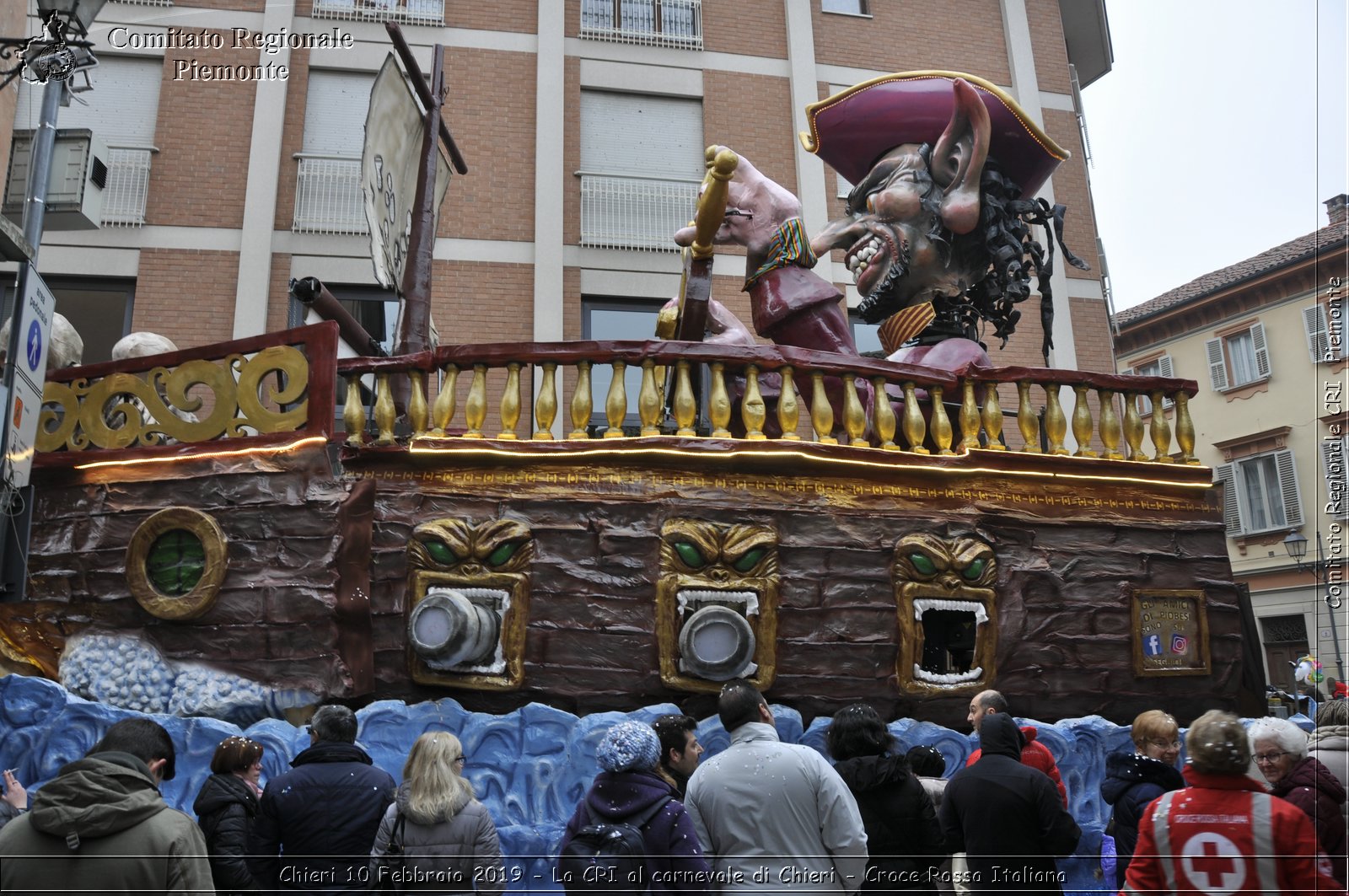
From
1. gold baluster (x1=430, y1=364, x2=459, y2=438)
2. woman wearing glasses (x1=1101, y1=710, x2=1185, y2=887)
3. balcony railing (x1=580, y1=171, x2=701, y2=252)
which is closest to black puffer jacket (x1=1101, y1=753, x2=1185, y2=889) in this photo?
woman wearing glasses (x1=1101, y1=710, x2=1185, y2=887)

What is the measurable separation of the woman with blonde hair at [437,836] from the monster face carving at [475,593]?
2042 millimetres

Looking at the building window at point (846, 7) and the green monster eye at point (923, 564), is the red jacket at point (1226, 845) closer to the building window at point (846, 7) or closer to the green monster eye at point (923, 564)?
the green monster eye at point (923, 564)

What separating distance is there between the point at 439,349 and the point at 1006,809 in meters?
4.03

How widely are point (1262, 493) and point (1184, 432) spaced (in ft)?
52.1

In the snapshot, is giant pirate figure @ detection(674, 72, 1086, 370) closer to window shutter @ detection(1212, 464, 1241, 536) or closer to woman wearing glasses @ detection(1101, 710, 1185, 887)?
woman wearing glasses @ detection(1101, 710, 1185, 887)

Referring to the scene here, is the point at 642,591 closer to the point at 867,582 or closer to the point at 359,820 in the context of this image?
the point at 867,582

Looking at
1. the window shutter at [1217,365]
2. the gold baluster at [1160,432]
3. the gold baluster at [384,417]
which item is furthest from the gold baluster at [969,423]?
the window shutter at [1217,365]

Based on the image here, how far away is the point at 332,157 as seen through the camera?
13039 mm

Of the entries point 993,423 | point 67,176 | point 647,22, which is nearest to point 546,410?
point 993,423

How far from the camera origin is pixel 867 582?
659 centimetres

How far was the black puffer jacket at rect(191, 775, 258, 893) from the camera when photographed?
4125 millimetres

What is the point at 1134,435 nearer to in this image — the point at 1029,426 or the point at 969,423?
the point at 1029,426

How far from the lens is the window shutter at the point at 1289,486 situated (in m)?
20.5

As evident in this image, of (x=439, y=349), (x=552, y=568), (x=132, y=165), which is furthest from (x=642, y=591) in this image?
(x=132, y=165)
